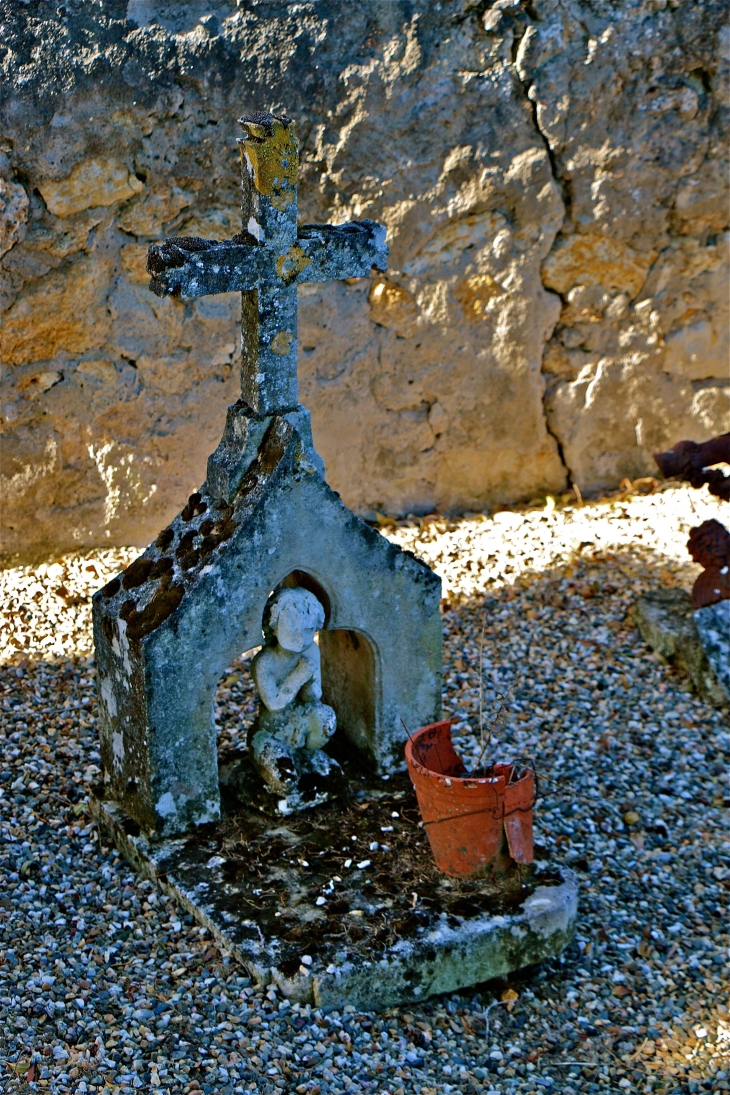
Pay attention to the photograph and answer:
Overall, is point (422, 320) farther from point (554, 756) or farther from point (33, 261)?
point (554, 756)

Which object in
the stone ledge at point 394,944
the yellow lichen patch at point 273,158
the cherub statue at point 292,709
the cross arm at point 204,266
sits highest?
the yellow lichen patch at point 273,158

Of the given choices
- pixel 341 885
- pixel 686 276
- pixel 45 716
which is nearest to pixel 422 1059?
pixel 341 885

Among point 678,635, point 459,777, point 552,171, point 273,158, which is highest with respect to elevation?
point 552,171

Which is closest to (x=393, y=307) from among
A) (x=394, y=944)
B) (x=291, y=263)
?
(x=291, y=263)

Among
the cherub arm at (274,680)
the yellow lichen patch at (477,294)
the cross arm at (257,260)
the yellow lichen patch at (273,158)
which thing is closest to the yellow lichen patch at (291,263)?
the cross arm at (257,260)

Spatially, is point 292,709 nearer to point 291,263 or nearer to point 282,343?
point 282,343

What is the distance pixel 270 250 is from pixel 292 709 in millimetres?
1598

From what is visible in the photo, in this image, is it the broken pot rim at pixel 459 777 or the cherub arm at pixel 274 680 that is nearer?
the broken pot rim at pixel 459 777

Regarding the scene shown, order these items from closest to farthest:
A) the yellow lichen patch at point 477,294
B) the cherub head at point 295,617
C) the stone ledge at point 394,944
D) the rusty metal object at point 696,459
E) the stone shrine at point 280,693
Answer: the stone ledge at point 394,944 < the stone shrine at point 280,693 < the cherub head at point 295,617 < the rusty metal object at point 696,459 < the yellow lichen patch at point 477,294

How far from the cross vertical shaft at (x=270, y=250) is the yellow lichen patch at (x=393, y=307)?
268 cm

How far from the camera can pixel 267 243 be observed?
4.03 metres

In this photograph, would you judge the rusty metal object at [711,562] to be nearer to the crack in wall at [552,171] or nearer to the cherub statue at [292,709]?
the crack in wall at [552,171]

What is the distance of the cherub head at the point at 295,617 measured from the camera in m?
4.23

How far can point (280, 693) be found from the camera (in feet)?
14.5
